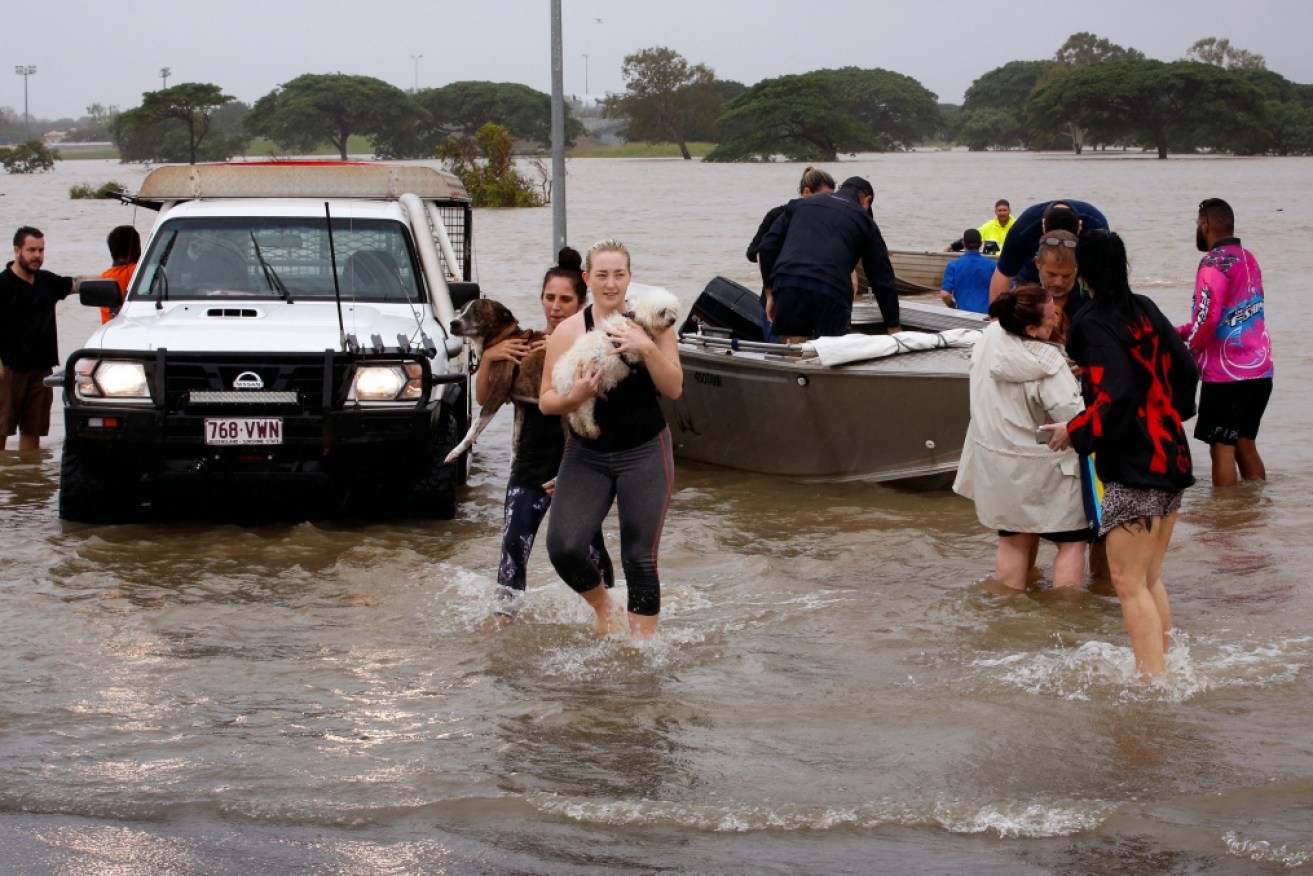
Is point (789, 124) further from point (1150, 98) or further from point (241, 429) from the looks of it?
point (241, 429)

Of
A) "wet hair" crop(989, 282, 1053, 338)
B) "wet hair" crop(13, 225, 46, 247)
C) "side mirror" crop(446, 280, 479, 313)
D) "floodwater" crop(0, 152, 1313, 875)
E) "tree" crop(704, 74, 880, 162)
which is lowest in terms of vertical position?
"floodwater" crop(0, 152, 1313, 875)

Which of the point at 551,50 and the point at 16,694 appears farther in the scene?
the point at 551,50

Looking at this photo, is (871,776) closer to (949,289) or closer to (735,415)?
(735,415)

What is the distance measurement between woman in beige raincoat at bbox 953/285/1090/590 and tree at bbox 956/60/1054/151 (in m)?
139

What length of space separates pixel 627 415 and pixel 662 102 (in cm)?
14376

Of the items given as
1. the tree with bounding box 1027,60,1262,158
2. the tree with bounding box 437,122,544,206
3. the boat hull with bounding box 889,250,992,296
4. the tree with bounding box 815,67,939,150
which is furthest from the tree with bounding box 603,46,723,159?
the boat hull with bounding box 889,250,992,296

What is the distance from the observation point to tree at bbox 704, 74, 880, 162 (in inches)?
4146

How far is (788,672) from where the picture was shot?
6246mm

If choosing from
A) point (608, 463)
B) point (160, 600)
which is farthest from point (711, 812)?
point (160, 600)

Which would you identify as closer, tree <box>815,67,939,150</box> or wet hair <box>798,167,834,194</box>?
wet hair <box>798,167,834,194</box>

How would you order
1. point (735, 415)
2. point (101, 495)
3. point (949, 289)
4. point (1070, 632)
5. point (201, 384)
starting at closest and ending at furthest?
point (1070, 632) → point (201, 384) → point (101, 495) → point (735, 415) → point (949, 289)

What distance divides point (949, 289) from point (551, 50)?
13.1 ft

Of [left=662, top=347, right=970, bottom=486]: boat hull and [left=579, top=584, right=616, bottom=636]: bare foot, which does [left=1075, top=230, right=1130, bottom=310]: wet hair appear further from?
[left=662, top=347, right=970, bottom=486]: boat hull

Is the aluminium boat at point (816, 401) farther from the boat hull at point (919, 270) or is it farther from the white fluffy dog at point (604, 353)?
the boat hull at point (919, 270)
